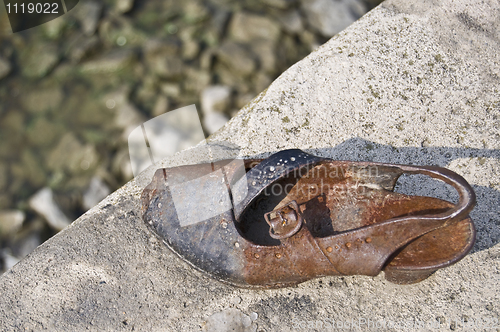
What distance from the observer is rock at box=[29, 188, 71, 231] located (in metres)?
3.46

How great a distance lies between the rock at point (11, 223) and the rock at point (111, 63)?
1707 millimetres

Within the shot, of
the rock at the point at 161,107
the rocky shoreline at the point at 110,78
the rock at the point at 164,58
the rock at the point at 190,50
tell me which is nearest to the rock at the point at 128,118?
the rocky shoreline at the point at 110,78

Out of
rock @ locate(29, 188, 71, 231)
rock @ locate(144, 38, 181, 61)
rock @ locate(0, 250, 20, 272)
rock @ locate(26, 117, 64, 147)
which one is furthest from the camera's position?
rock @ locate(144, 38, 181, 61)

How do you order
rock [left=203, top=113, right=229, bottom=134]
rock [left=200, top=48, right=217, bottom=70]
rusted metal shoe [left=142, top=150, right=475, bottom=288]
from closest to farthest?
rusted metal shoe [left=142, top=150, right=475, bottom=288] → rock [left=203, top=113, right=229, bottom=134] → rock [left=200, top=48, right=217, bottom=70]

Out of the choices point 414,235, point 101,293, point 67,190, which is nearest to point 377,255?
point 414,235

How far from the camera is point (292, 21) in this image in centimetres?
434

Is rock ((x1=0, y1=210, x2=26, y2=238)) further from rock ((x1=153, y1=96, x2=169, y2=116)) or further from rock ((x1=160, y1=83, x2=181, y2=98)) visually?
rock ((x1=160, y1=83, x2=181, y2=98))

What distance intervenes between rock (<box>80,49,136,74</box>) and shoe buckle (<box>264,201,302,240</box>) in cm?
334

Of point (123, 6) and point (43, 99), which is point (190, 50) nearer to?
point (123, 6)

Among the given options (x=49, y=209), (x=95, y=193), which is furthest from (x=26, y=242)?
(x=95, y=193)

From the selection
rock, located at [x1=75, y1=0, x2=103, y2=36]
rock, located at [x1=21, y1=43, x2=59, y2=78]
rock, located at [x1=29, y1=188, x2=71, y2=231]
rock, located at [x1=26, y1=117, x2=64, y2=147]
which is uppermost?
rock, located at [x1=75, y1=0, x2=103, y2=36]

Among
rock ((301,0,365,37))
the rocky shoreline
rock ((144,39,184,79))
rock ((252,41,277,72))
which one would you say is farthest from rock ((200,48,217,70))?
rock ((301,0,365,37))

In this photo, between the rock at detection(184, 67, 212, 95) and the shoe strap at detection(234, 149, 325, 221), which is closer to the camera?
the shoe strap at detection(234, 149, 325, 221)

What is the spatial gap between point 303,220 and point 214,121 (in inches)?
95.3
